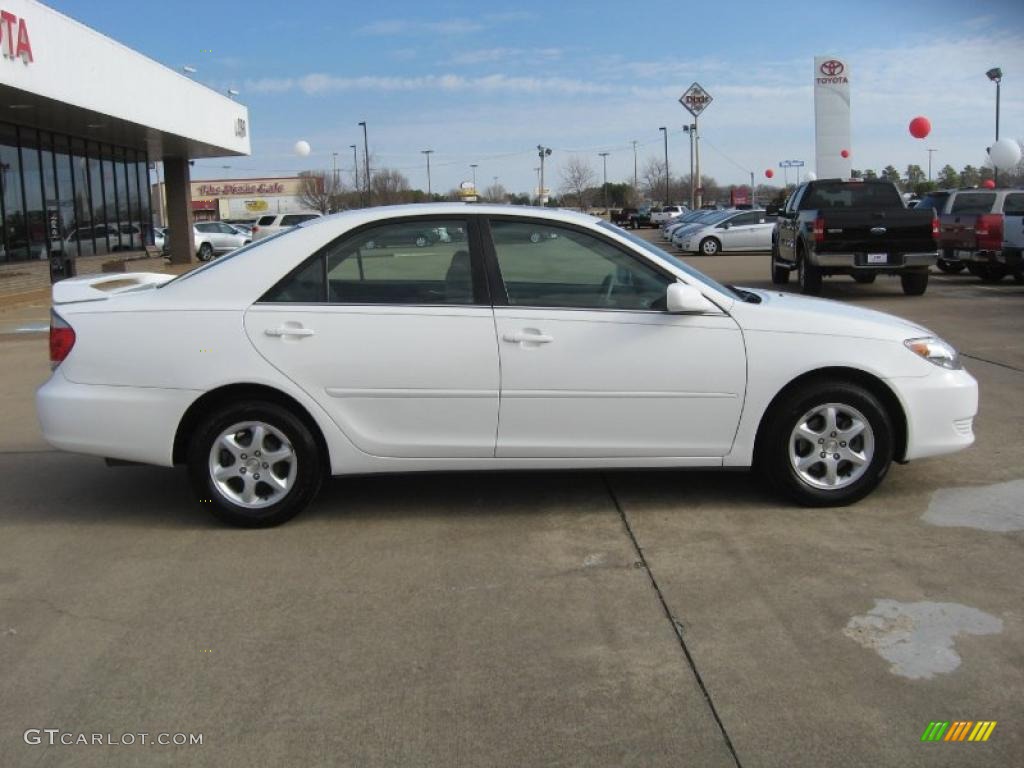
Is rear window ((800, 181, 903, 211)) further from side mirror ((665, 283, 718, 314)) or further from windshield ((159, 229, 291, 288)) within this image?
windshield ((159, 229, 291, 288))

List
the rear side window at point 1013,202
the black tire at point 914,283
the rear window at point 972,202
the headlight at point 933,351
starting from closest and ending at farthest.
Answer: the headlight at point 933,351 → the black tire at point 914,283 → the rear side window at point 1013,202 → the rear window at point 972,202

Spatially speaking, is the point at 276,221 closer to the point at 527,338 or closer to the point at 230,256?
the point at 230,256

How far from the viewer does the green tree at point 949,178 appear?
83831 mm

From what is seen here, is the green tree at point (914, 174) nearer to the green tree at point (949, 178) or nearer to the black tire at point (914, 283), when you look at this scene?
the green tree at point (949, 178)

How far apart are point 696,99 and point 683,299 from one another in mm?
36053

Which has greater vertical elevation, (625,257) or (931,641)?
(625,257)

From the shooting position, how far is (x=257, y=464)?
4.80 meters

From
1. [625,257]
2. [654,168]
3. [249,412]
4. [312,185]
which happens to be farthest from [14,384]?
[654,168]

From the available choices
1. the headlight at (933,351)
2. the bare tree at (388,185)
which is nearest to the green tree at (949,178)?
the bare tree at (388,185)

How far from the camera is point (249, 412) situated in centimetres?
474

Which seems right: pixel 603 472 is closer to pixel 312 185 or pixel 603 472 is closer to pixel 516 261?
pixel 516 261

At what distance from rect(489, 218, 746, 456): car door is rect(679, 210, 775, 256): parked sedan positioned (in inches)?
1061

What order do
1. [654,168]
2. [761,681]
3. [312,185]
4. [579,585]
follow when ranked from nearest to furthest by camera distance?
[761,681] < [579,585] < [312,185] < [654,168]

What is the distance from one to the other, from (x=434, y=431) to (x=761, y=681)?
2.15 meters
